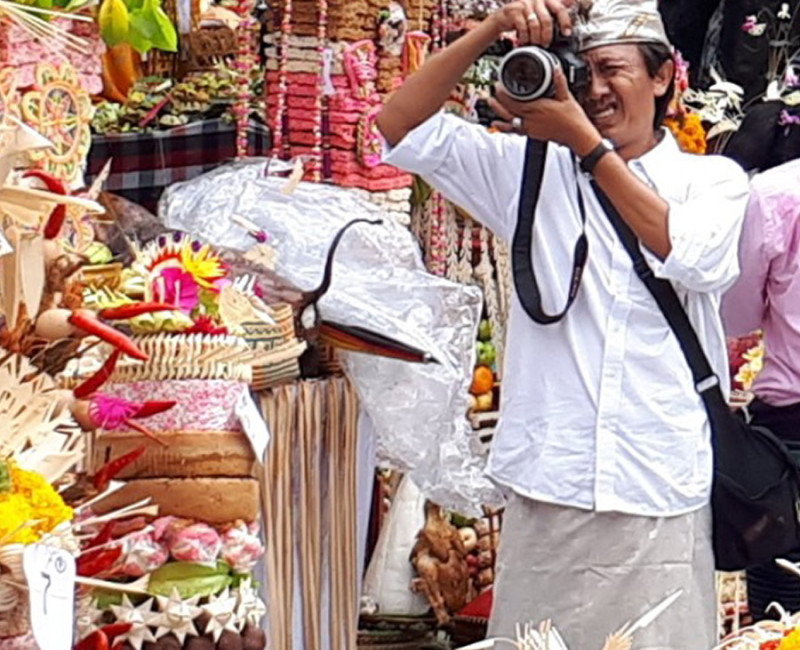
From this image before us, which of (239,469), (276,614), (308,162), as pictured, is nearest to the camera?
(239,469)

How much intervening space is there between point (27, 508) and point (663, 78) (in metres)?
1.32

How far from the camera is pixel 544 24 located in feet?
8.46

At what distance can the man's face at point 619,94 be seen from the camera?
8.59 feet

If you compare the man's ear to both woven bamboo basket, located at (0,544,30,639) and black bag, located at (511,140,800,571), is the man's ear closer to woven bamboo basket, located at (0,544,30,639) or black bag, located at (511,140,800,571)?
black bag, located at (511,140,800,571)

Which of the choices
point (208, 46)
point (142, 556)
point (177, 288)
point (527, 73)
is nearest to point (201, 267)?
point (177, 288)

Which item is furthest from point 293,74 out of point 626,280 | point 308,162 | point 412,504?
point 626,280

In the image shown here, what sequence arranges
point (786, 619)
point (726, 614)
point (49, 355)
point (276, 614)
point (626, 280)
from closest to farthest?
point (786, 619) < point (49, 355) < point (626, 280) < point (276, 614) < point (726, 614)

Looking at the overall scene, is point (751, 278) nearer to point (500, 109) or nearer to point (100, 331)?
point (500, 109)

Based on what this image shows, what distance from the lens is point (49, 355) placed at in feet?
6.58

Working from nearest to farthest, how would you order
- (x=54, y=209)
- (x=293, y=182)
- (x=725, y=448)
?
(x=54, y=209) < (x=725, y=448) < (x=293, y=182)

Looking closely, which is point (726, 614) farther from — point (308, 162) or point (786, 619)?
point (786, 619)

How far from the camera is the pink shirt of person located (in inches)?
124

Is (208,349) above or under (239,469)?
above

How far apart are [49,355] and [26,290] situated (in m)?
0.16
